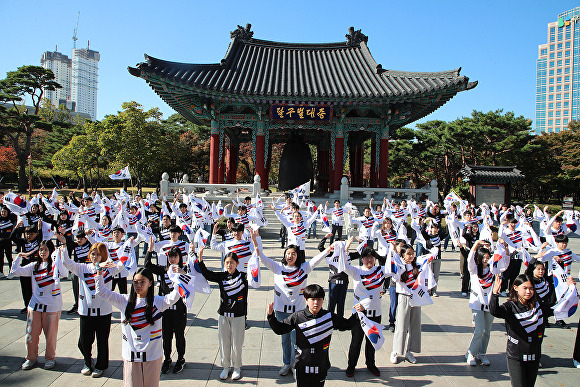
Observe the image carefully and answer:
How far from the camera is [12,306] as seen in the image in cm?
796

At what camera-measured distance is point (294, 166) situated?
24.2 meters

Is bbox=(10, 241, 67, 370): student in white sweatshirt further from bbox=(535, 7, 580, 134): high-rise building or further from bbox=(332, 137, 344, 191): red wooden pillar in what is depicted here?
bbox=(535, 7, 580, 134): high-rise building

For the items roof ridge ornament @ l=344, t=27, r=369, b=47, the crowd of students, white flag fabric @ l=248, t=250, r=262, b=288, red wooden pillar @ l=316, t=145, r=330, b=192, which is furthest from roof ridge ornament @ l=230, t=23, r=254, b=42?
white flag fabric @ l=248, t=250, r=262, b=288

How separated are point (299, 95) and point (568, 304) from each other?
15205 mm

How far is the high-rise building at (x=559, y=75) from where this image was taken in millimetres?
103125

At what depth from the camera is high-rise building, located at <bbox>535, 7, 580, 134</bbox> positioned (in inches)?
4060

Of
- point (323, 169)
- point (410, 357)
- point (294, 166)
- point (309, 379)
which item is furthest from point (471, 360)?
point (323, 169)

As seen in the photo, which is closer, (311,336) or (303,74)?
(311,336)

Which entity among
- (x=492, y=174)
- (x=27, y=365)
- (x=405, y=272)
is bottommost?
(x=27, y=365)

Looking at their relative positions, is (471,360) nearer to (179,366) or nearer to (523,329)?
(523,329)

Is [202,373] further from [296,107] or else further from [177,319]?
[296,107]

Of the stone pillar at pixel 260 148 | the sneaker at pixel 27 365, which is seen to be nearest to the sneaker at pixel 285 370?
the sneaker at pixel 27 365

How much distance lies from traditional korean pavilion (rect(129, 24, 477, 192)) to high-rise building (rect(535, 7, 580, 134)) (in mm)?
104226

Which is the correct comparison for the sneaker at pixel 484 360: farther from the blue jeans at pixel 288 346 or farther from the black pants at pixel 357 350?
the blue jeans at pixel 288 346
